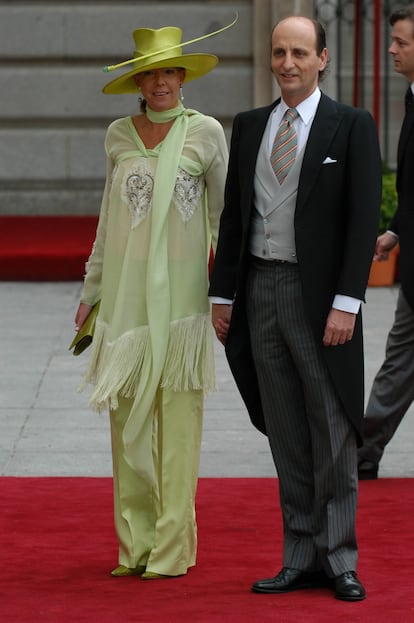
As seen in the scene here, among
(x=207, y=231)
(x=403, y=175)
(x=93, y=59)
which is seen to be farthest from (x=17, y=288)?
(x=207, y=231)

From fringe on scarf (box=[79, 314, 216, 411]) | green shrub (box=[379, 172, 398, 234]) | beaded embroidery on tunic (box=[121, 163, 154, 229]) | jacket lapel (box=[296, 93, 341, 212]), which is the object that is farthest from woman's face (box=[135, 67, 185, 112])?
green shrub (box=[379, 172, 398, 234])

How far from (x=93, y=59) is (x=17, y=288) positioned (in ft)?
10.5

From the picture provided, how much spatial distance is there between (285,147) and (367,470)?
2.36 metres

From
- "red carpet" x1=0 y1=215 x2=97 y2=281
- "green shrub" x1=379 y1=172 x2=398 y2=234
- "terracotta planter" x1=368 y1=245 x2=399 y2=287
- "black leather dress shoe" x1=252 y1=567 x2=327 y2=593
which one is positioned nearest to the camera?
"black leather dress shoe" x1=252 y1=567 x2=327 y2=593

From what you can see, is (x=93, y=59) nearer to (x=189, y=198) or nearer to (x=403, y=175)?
(x=403, y=175)

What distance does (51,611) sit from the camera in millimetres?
5336

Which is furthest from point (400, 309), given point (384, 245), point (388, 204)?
point (388, 204)

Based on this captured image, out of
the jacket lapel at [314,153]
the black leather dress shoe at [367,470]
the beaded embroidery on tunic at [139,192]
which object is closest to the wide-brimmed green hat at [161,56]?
the beaded embroidery on tunic at [139,192]

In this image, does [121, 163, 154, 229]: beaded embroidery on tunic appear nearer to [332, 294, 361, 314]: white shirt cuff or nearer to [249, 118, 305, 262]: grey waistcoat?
[249, 118, 305, 262]: grey waistcoat

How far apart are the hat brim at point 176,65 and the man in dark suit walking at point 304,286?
0.36m

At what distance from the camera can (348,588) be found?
539cm

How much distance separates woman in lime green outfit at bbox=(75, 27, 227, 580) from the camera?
18.6 ft

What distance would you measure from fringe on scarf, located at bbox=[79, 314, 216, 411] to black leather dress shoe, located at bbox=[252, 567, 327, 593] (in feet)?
2.38

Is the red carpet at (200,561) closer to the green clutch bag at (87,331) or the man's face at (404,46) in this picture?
the green clutch bag at (87,331)
